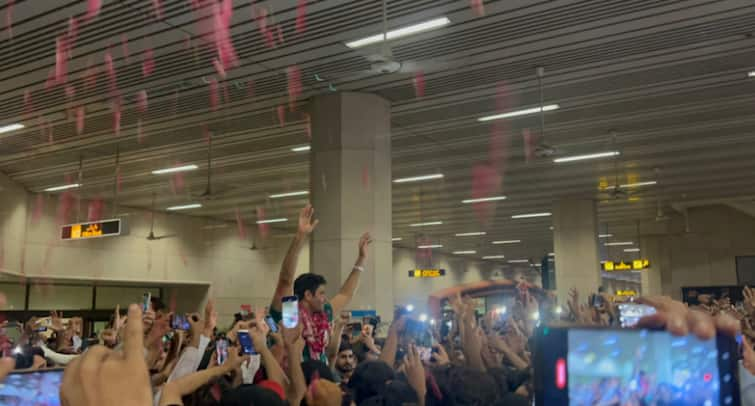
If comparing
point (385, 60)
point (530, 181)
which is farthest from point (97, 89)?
point (530, 181)

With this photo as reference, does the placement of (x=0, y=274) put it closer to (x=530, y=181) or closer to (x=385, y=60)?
(x=530, y=181)

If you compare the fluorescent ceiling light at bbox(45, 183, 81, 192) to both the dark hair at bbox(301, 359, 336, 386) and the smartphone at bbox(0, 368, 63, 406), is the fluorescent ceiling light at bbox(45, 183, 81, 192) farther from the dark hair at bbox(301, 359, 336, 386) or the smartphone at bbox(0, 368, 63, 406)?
the smartphone at bbox(0, 368, 63, 406)

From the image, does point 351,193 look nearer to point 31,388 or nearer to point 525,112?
point 525,112

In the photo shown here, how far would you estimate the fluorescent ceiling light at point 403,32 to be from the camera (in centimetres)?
689

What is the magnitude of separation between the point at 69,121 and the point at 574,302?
8.42 m

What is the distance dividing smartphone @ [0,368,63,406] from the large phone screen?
186cm

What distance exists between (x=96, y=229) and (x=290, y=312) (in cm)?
1065

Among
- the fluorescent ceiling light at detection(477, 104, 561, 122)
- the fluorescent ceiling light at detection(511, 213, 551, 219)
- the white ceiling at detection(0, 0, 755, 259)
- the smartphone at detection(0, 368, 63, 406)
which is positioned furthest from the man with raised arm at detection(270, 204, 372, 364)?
the fluorescent ceiling light at detection(511, 213, 551, 219)

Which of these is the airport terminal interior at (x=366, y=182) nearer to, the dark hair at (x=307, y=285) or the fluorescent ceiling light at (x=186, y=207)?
the dark hair at (x=307, y=285)

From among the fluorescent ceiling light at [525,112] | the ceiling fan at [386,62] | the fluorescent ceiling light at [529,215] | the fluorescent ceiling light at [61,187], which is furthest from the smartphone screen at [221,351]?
the fluorescent ceiling light at [529,215]

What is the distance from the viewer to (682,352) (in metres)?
1.12

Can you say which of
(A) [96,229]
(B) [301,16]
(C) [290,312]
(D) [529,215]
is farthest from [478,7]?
(D) [529,215]

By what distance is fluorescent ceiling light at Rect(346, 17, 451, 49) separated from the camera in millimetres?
6895

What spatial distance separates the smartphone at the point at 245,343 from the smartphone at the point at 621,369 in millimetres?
2151
